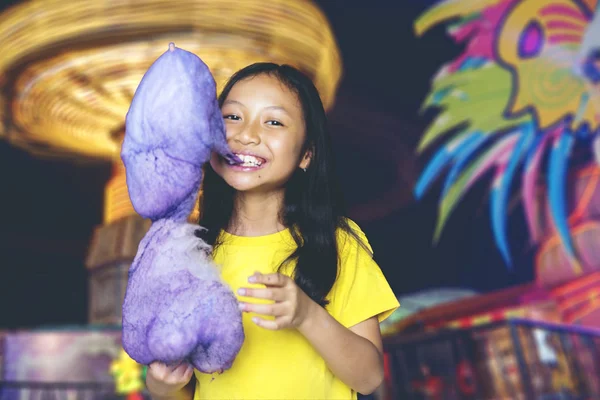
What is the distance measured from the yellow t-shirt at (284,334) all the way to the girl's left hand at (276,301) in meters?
0.14

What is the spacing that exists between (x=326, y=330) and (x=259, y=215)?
0.82 ft

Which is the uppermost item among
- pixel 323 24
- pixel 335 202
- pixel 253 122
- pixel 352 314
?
pixel 323 24

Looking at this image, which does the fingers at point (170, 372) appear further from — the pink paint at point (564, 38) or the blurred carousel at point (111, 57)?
the pink paint at point (564, 38)

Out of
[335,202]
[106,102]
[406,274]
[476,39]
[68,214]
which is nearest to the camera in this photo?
[335,202]

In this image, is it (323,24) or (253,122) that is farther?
(323,24)

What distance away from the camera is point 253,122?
947 mm

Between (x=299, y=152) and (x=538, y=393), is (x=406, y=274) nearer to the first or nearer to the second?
(x=538, y=393)

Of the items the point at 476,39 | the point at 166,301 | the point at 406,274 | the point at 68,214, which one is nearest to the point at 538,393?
the point at 406,274

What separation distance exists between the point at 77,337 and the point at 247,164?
312cm

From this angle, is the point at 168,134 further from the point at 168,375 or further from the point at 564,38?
the point at 564,38

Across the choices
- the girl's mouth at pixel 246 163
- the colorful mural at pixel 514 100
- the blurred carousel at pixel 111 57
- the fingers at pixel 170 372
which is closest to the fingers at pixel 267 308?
the fingers at pixel 170 372

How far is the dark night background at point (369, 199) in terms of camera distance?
4.52 meters

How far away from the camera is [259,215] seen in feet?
3.33

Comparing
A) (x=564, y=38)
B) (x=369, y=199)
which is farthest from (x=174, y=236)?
(x=369, y=199)
